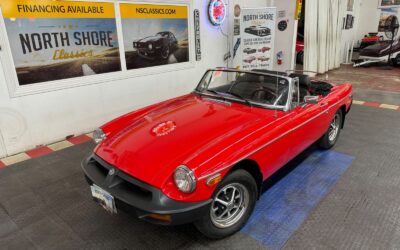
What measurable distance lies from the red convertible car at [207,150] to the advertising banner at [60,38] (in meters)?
1.95

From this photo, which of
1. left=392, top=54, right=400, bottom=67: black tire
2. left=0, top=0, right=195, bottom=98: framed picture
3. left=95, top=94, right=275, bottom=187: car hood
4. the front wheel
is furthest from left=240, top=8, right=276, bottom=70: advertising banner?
left=392, top=54, right=400, bottom=67: black tire

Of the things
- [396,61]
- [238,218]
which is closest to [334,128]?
[238,218]

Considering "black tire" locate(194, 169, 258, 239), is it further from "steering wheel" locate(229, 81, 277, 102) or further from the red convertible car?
"steering wheel" locate(229, 81, 277, 102)

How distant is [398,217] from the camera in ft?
8.08

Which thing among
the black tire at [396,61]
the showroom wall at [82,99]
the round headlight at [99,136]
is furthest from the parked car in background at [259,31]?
the black tire at [396,61]

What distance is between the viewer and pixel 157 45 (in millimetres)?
5387

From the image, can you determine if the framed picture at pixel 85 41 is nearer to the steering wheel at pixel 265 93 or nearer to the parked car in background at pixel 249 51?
the parked car in background at pixel 249 51

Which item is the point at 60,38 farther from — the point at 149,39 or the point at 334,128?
the point at 334,128

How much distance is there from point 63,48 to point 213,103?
2671 millimetres

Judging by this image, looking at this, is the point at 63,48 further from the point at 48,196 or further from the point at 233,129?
the point at 233,129

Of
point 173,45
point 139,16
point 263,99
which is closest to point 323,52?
point 173,45

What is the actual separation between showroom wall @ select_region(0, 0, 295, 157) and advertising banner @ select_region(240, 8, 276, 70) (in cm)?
75

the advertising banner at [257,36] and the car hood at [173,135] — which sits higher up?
the advertising banner at [257,36]

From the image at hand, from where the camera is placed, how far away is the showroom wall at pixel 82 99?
3779mm
